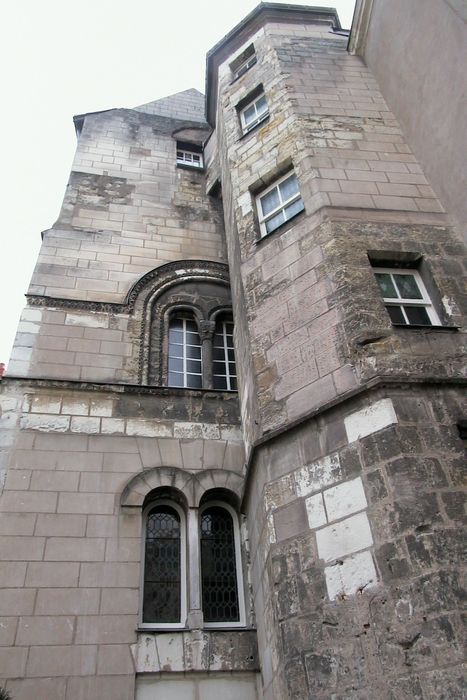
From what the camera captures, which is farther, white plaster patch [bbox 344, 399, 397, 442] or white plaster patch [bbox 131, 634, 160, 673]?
white plaster patch [bbox 131, 634, 160, 673]

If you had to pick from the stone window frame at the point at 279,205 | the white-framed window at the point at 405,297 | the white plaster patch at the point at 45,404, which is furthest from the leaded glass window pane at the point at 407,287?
the white plaster patch at the point at 45,404

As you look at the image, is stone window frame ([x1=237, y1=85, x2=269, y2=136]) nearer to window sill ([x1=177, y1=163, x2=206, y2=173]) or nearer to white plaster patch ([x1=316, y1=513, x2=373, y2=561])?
window sill ([x1=177, y1=163, x2=206, y2=173])

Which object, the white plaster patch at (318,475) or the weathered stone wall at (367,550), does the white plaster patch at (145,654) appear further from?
the white plaster patch at (318,475)

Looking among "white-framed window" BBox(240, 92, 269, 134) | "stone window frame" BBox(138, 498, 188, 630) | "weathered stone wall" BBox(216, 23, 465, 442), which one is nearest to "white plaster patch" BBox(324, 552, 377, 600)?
"weathered stone wall" BBox(216, 23, 465, 442)

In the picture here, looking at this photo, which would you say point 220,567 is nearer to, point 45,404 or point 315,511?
point 315,511

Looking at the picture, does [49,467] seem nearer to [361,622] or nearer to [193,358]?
[193,358]

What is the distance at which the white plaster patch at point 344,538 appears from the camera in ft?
16.0

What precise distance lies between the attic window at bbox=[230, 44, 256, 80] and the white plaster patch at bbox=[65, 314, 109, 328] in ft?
22.4

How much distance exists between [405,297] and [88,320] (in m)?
5.05

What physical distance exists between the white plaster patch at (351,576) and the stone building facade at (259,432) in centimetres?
2

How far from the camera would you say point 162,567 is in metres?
7.07

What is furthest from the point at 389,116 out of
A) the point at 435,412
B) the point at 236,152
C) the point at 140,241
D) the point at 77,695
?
the point at 77,695

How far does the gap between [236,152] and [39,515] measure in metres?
7.03

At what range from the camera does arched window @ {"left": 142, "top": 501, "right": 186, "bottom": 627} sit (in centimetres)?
671
